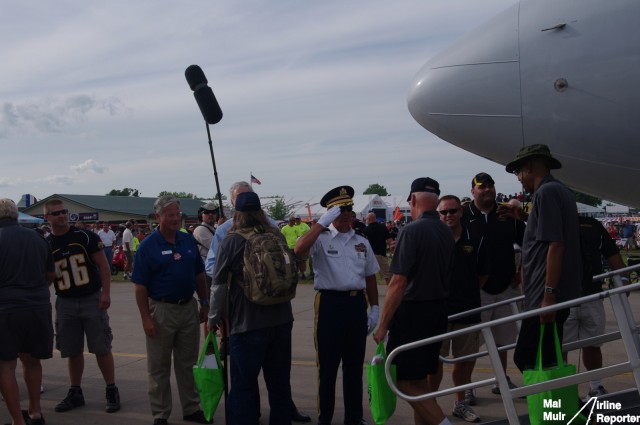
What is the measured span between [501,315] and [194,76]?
332cm

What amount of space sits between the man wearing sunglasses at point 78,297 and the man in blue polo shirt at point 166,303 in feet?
2.29

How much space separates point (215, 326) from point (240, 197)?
2.91ft

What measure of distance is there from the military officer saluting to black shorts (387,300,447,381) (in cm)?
65

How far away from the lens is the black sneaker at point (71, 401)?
5543 millimetres

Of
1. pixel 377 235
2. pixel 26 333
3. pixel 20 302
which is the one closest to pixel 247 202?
pixel 20 302

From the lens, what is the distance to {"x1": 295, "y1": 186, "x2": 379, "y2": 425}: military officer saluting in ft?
15.3

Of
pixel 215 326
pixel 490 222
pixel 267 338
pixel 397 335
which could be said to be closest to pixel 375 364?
pixel 397 335

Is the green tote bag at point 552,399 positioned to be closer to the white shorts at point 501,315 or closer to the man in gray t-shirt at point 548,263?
the man in gray t-shirt at point 548,263

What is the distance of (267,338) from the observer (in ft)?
13.5

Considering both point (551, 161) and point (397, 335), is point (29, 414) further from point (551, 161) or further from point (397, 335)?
point (551, 161)

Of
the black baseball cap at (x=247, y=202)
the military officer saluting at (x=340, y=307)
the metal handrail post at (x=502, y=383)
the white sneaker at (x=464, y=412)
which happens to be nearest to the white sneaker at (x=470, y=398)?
the white sneaker at (x=464, y=412)

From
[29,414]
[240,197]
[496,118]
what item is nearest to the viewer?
[240,197]

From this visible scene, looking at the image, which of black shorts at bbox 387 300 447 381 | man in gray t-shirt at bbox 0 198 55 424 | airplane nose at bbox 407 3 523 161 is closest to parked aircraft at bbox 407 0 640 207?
airplane nose at bbox 407 3 523 161

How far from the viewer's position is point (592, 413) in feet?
12.4
